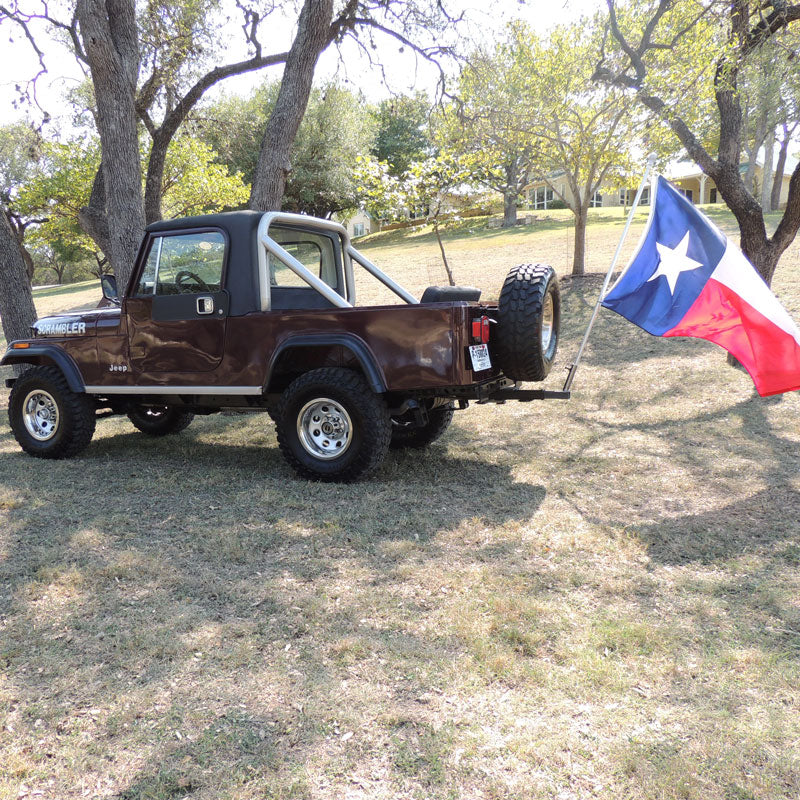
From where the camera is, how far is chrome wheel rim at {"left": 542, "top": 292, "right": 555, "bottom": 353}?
215 inches

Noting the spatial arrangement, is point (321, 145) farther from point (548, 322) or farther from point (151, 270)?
point (548, 322)

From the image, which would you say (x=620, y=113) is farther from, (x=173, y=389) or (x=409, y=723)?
(x=409, y=723)

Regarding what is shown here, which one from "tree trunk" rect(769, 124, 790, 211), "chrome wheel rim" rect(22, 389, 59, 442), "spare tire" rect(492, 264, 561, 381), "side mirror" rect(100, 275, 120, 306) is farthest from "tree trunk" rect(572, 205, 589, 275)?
"tree trunk" rect(769, 124, 790, 211)

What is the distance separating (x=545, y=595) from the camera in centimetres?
354

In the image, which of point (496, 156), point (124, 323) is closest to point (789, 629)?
point (124, 323)

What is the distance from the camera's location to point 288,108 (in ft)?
28.8

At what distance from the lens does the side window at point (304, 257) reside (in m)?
5.96

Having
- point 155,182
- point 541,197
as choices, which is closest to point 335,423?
point 155,182

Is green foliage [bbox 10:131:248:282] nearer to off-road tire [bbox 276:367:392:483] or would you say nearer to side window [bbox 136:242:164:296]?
side window [bbox 136:242:164:296]

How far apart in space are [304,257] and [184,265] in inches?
43.1

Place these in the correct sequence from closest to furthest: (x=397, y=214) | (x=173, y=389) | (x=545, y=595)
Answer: (x=545, y=595), (x=173, y=389), (x=397, y=214)

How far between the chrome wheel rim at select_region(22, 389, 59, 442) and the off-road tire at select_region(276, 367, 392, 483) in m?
2.55

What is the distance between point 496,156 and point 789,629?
14364mm

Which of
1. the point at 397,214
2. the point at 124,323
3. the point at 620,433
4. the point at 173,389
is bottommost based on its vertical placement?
the point at 620,433
